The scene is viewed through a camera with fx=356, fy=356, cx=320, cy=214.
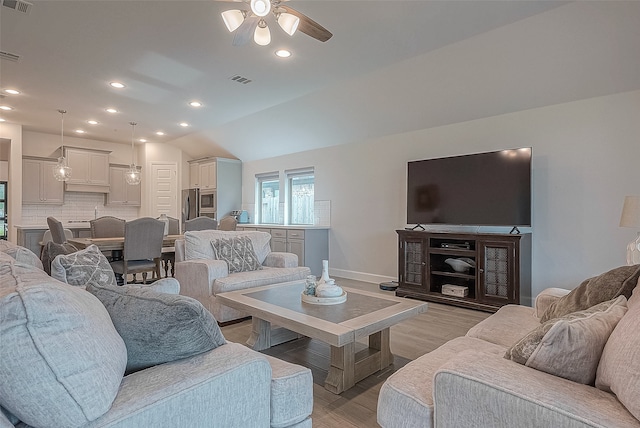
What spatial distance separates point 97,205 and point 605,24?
895 centimetres

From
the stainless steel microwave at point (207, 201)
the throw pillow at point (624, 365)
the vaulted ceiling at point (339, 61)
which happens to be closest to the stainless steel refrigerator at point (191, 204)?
the stainless steel microwave at point (207, 201)

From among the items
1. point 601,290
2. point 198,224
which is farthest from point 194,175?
point 601,290

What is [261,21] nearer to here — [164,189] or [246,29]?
[246,29]

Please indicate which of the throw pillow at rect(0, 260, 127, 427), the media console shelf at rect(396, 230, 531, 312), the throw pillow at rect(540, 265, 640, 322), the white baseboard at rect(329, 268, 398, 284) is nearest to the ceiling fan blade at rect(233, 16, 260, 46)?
the throw pillow at rect(0, 260, 127, 427)

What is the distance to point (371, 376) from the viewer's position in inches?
94.1

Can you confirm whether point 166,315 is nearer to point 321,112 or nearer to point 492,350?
point 492,350

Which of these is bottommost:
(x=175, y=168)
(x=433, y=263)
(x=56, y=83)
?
(x=433, y=263)

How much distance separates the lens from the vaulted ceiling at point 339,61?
2924mm

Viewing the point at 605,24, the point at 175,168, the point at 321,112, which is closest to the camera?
the point at 605,24

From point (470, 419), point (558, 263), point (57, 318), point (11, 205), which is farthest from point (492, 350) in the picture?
point (11, 205)

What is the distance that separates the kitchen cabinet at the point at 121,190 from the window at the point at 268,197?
298 centimetres

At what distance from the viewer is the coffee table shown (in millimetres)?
2014

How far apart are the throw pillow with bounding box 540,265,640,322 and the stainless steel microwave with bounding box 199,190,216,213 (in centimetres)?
699

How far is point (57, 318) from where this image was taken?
0.86m
